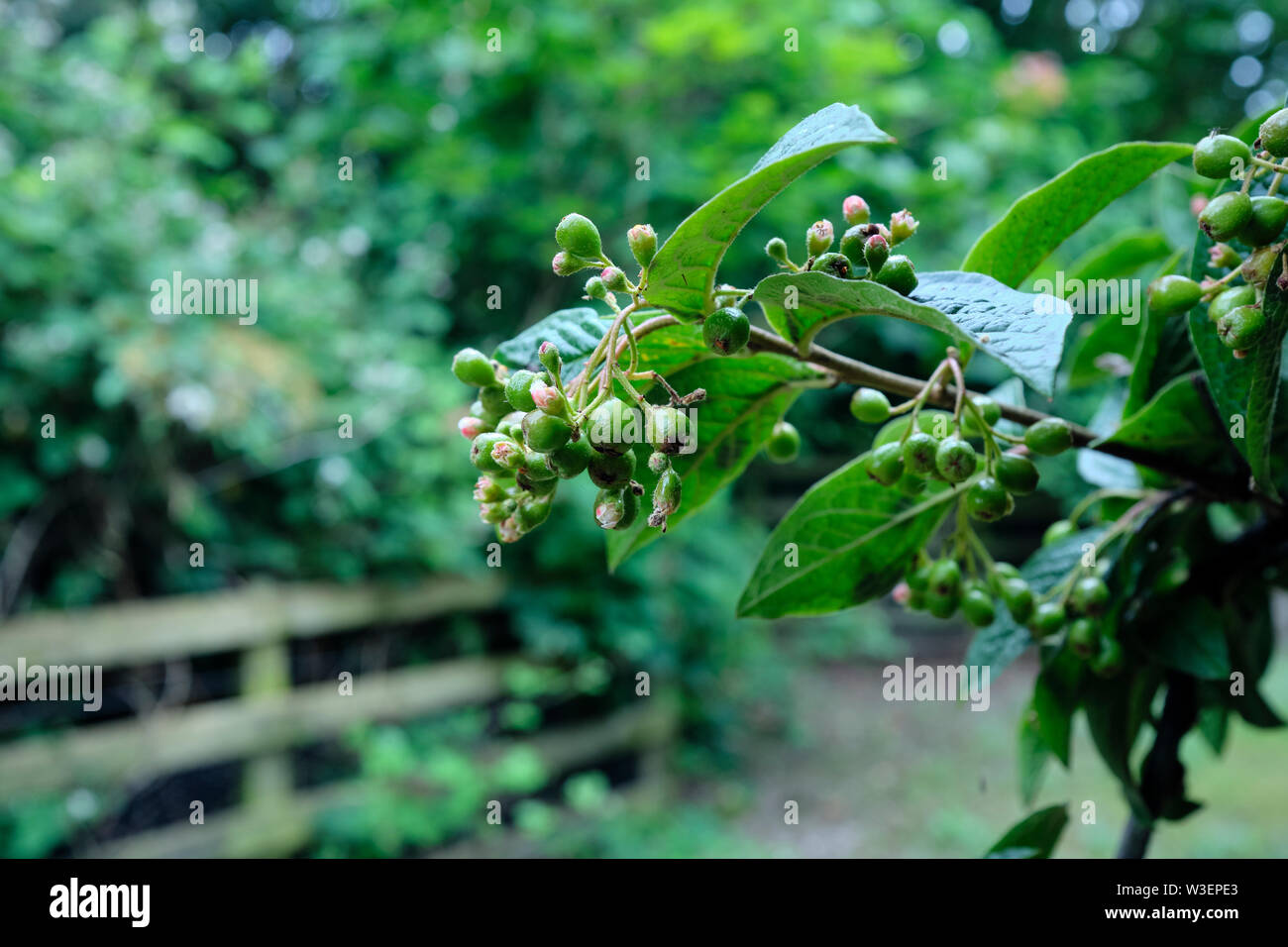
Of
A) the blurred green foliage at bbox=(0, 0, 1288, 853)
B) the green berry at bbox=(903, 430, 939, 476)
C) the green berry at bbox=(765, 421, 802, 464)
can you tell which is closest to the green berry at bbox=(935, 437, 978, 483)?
the green berry at bbox=(903, 430, 939, 476)

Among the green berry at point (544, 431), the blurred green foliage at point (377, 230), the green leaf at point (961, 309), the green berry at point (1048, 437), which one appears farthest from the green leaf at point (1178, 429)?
the blurred green foliage at point (377, 230)

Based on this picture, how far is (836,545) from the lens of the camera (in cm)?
44

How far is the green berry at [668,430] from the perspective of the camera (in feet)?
0.97

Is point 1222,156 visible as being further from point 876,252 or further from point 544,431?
point 544,431

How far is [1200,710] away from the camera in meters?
0.51

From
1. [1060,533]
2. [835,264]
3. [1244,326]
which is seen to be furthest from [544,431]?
[1060,533]

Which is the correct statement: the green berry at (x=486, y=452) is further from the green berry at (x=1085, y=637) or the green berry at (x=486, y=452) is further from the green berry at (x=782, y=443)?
the green berry at (x=1085, y=637)

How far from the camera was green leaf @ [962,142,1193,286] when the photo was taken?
36 cm

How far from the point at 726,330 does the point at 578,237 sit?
0.20 ft

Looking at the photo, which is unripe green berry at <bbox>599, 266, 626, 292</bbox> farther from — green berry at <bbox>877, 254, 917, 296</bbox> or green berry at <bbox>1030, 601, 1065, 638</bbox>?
green berry at <bbox>1030, 601, 1065, 638</bbox>

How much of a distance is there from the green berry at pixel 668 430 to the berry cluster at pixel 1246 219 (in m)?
0.19
